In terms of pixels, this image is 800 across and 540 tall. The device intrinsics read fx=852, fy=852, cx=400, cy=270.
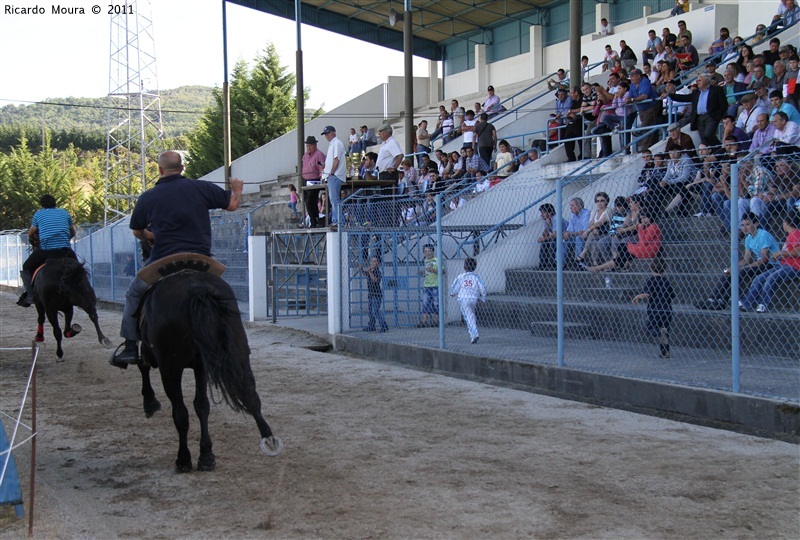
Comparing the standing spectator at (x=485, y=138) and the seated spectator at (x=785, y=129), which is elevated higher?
the standing spectator at (x=485, y=138)

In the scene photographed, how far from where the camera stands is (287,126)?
52594 mm

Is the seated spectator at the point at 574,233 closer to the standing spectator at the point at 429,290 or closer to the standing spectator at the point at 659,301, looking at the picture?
the standing spectator at the point at 659,301

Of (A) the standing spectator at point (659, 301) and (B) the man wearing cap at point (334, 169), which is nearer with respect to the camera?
(A) the standing spectator at point (659, 301)

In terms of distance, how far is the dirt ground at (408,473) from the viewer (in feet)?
16.8

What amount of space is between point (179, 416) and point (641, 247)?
5906 mm

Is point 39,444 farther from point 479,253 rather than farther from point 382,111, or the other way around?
point 382,111

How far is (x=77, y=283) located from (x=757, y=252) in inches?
365

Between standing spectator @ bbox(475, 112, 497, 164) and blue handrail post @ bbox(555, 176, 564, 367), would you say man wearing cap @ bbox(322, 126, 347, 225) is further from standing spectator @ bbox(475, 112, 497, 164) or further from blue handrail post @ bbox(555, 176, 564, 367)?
blue handrail post @ bbox(555, 176, 564, 367)

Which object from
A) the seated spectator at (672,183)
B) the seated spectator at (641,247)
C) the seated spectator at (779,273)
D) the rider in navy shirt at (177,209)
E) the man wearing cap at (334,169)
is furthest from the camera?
the man wearing cap at (334,169)

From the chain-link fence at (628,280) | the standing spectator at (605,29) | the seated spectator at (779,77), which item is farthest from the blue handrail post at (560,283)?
the standing spectator at (605,29)

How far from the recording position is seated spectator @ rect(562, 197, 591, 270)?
10680 mm

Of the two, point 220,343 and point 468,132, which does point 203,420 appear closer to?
point 220,343

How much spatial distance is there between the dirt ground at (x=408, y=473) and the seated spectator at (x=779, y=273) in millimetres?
2284

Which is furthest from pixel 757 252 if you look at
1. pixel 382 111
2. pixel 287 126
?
pixel 287 126
